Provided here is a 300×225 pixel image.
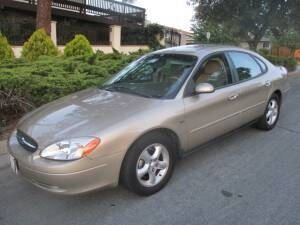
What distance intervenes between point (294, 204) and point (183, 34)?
26858mm

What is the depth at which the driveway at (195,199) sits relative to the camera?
2.75 m

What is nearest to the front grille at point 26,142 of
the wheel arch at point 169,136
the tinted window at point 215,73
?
the wheel arch at point 169,136

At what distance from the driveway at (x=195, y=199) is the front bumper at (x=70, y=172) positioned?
12.3 inches

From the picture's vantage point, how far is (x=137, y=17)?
19.1 m

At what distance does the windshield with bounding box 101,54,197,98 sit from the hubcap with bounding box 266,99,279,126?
6.25ft

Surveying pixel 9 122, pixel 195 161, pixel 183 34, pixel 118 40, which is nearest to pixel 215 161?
pixel 195 161

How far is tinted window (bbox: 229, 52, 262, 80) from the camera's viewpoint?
4.18 m

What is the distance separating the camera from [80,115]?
9.92 ft

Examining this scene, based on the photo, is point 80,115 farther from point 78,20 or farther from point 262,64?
point 78,20

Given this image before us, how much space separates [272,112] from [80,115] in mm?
3285

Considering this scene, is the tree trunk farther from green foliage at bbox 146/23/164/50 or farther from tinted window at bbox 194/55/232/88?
green foliage at bbox 146/23/164/50

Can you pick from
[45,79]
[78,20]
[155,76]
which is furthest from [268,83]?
[78,20]

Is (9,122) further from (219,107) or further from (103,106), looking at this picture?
(219,107)

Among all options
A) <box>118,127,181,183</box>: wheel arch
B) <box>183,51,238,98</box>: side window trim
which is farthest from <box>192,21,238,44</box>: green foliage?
<box>118,127,181,183</box>: wheel arch
